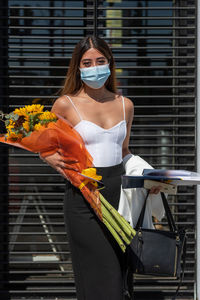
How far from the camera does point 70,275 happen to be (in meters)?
5.13

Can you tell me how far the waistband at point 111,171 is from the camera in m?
3.04

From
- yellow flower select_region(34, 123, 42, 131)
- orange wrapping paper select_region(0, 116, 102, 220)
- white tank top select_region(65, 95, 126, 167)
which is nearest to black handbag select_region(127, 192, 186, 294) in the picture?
orange wrapping paper select_region(0, 116, 102, 220)

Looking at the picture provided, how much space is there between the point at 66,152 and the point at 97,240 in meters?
0.55

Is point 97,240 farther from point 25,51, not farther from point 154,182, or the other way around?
point 25,51

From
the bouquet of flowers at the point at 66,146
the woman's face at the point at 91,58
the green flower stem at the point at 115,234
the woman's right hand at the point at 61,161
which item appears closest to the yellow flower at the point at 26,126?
the bouquet of flowers at the point at 66,146

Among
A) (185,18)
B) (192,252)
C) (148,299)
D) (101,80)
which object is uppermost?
(185,18)

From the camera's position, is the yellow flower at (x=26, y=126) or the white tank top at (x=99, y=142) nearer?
the yellow flower at (x=26, y=126)

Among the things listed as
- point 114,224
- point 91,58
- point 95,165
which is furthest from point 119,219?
point 91,58

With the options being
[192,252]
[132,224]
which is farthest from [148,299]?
[132,224]

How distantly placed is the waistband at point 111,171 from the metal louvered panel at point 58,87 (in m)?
1.93

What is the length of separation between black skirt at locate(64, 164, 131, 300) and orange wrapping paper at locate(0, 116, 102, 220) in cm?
10

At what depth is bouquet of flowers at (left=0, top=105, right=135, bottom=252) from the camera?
2.87 meters

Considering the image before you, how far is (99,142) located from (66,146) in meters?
0.24

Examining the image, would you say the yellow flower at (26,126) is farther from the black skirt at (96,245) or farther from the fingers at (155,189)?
the fingers at (155,189)
